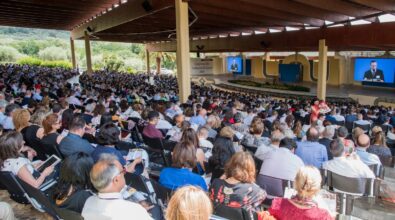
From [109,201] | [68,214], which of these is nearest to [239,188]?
[109,201]

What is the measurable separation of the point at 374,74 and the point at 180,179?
23.2 meters

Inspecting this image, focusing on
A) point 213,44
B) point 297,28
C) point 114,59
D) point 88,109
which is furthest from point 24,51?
point 88,109

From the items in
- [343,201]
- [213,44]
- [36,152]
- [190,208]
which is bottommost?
[343,201]

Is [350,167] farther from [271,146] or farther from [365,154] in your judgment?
[271,146]

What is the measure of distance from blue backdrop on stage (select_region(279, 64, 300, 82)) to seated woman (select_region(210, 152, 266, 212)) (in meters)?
26.7

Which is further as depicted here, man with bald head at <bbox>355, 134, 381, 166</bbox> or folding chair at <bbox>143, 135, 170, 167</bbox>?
folding chair at <bbox>143, 135, 170, 167</bbox>

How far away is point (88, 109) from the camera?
9.04 metres

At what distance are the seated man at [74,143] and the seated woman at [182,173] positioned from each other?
1.34m

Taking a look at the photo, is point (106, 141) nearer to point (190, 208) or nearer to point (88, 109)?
point (190, 208)

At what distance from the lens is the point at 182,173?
130 inches

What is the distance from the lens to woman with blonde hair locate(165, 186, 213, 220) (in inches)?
68.2

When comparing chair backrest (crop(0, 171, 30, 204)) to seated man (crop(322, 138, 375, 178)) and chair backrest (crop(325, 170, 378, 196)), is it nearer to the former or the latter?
chair backrest (crop(325, 170, 378, 196))

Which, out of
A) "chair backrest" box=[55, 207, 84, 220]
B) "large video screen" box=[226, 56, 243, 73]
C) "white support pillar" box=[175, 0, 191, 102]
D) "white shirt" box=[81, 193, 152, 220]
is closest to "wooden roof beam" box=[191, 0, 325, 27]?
"white support pillar" box=[175, 0, 191, 102]

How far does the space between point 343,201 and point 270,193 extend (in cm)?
A: 87
